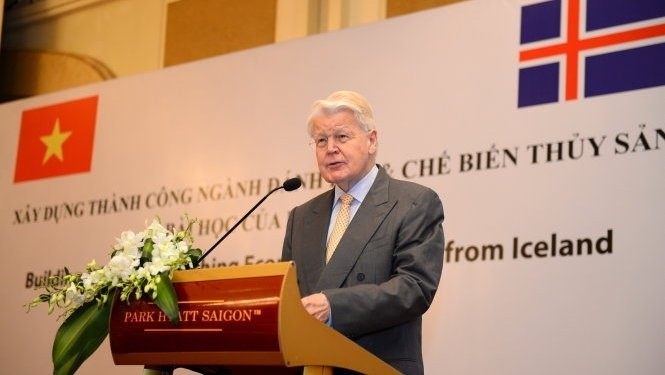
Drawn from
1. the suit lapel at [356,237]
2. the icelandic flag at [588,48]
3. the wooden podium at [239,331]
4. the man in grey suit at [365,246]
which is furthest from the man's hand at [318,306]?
the icelandic flag at [588,48]

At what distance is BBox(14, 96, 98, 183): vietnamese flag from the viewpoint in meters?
5.91

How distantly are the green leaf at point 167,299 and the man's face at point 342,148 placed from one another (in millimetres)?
740

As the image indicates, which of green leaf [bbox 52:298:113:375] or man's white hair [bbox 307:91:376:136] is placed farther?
man's white hair [bbox 307:91:376:136]

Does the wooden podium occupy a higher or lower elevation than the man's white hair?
lower

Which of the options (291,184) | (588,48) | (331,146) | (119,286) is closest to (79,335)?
(119,286)

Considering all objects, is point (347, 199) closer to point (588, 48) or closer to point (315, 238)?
point (315, 238)

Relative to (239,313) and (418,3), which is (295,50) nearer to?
(418,3)

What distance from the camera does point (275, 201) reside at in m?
4.98

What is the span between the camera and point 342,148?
9.83ft

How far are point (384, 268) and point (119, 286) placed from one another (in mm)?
741

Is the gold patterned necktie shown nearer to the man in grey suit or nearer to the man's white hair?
the man in grey suit

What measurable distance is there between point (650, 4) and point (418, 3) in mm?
1713

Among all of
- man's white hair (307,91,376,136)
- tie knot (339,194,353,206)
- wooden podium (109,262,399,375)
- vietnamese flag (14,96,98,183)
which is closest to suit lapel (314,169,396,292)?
tie knot (339,194,353,206)

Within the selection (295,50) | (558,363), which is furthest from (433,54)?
(558,363)
